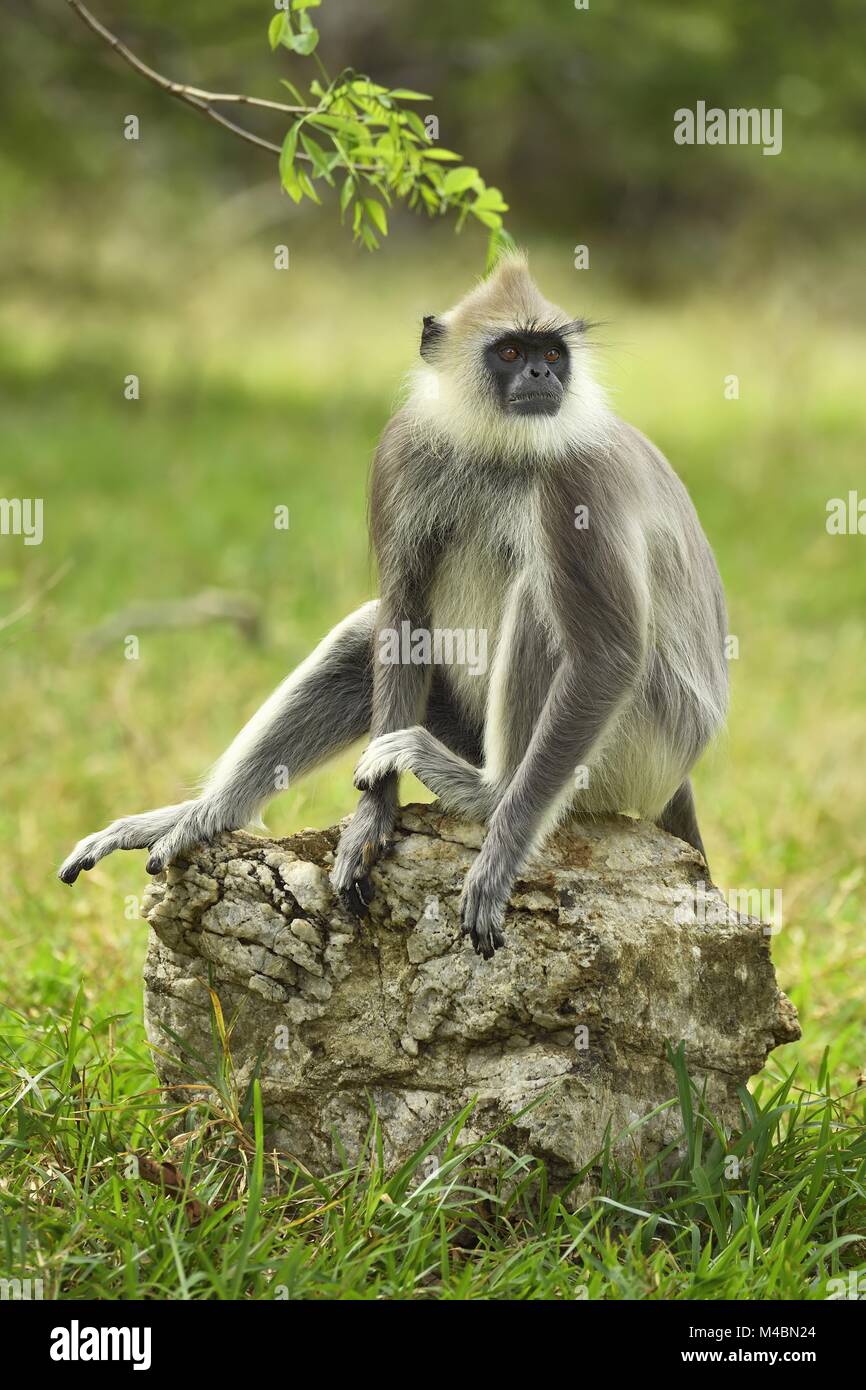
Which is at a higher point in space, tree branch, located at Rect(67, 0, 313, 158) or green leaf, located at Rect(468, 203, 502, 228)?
tree branch, located at Rect(67, 0, 313, 158)

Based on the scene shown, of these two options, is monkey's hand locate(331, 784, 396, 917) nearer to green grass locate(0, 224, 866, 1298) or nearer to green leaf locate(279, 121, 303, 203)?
green grass locate(0, 224, 866, 1298)

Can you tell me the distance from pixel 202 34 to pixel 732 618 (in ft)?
27.3

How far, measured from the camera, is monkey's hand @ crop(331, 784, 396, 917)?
12.6 feet

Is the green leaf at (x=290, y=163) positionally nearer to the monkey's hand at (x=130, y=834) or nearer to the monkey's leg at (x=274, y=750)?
the monkey's leg at (x=274, y=750)

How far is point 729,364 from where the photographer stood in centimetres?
1594

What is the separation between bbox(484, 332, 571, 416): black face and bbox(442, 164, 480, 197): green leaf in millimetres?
542

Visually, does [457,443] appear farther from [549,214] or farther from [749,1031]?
[549,214]

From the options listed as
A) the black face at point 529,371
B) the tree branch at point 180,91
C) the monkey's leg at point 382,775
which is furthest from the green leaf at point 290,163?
the monkey's leg at point 382,775

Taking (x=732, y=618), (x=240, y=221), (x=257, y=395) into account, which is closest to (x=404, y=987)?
(x=732, y=618)

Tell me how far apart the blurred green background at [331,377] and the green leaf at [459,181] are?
0.68 meters

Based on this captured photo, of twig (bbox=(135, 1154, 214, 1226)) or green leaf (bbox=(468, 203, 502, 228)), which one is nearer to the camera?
twig (bbox=(135, 1154, 214, 1226))

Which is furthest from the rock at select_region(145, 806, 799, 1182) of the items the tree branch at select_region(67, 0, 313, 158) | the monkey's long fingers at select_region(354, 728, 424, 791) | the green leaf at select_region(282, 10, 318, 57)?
the green leaf at select_region(282, 10, 318, 57)

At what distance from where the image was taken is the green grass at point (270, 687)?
347 cm

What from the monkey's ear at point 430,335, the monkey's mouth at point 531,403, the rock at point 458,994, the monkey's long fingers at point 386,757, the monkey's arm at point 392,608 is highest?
the monkey's ear at point 430,335
